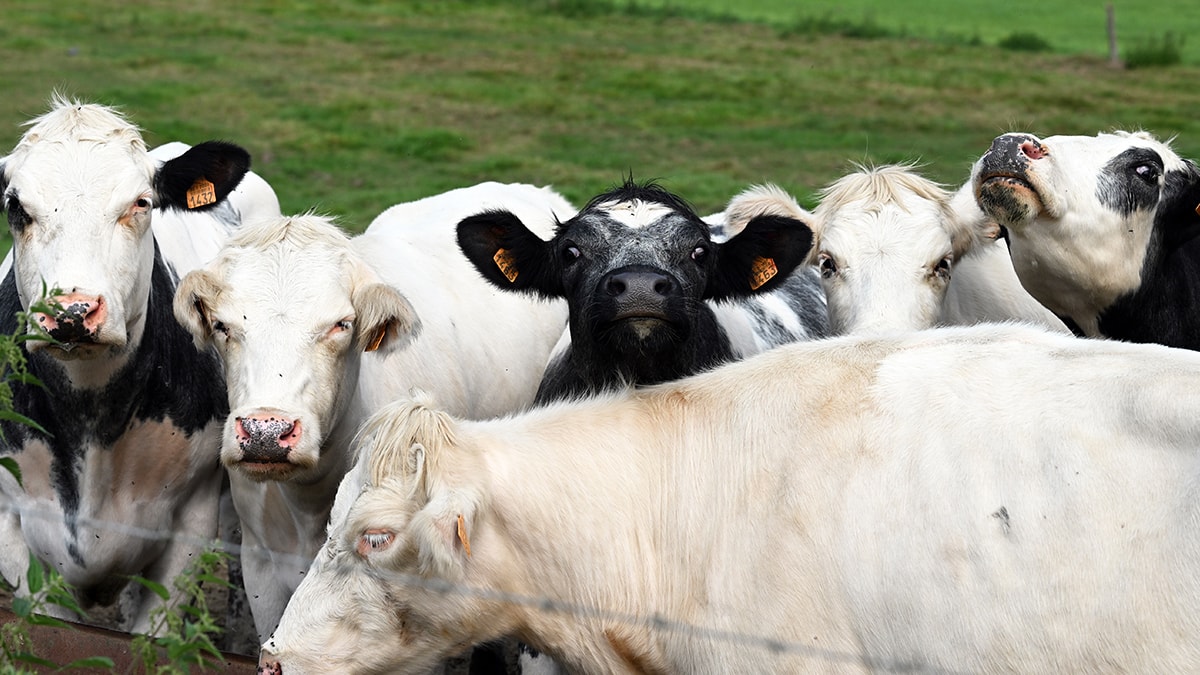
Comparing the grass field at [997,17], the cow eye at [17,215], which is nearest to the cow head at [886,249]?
the cow eye at [17,215]

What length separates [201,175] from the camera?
523 cm

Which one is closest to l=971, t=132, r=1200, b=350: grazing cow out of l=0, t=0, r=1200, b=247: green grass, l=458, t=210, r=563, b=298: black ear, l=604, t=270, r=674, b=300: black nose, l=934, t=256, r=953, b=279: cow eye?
l=934, t=256, r=953, b=279: cow eye

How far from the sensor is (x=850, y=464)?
366 cm

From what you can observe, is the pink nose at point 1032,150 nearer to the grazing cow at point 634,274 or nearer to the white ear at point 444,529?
the grazing cow at point 634,274

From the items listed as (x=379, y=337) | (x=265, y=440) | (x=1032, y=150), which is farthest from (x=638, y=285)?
(x=1032, y=150)

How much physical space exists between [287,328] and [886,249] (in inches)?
80.7

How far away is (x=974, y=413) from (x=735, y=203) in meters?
2.44

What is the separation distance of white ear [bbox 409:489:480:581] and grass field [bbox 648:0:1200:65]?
22454mm

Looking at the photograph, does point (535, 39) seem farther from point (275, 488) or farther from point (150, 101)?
point (275, 488)

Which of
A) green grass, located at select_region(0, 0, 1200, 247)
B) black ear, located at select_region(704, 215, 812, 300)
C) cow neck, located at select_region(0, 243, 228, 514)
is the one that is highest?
black ear, located at select_region(704, 215, 812, 300)

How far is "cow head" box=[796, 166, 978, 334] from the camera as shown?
5078 millimetres

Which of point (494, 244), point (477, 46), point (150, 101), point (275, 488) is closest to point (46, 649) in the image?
point (275, 488)

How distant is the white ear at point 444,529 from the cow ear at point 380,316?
1348 millimetres

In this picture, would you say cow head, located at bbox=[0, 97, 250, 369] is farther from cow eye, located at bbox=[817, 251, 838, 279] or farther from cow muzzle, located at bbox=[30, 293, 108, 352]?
cow eye, located at bbox=[817, 251, 838, 279]
